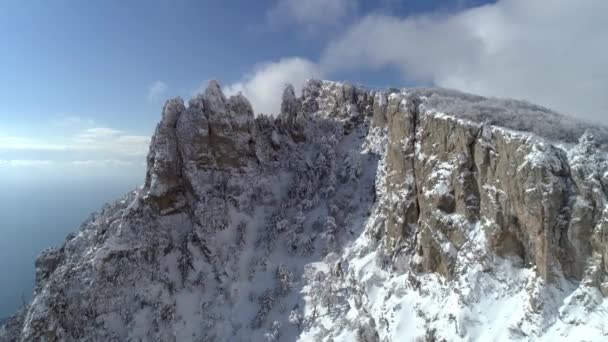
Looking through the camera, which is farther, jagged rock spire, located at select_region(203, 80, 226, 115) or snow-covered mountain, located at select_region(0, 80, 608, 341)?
jagged rock spire, located at select_region(203, 80, 226, 115)

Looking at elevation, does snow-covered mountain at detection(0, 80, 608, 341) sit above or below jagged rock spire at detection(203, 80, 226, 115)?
below

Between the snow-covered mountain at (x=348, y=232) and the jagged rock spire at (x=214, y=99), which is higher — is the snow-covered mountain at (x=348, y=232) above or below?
below

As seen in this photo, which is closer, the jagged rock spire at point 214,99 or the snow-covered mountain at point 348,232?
the snow-covered mountain at point 348,232

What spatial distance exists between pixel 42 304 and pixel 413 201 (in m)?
51.9

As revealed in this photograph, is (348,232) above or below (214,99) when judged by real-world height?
below

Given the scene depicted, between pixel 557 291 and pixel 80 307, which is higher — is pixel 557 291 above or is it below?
above

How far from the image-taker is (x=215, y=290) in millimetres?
58219

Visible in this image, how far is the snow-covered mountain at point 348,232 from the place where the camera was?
33.9 meters

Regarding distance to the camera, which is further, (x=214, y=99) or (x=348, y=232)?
(x=214, y=99)

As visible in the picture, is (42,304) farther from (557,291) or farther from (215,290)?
(557,291)

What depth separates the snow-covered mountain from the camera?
33938mm

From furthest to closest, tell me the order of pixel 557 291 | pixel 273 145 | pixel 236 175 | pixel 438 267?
pixel 273 145 < pixel 236 175 < pixel 438 267 < pixel 557 291

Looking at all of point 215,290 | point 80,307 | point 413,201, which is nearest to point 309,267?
point 215,290

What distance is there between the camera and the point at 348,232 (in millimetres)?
60125
